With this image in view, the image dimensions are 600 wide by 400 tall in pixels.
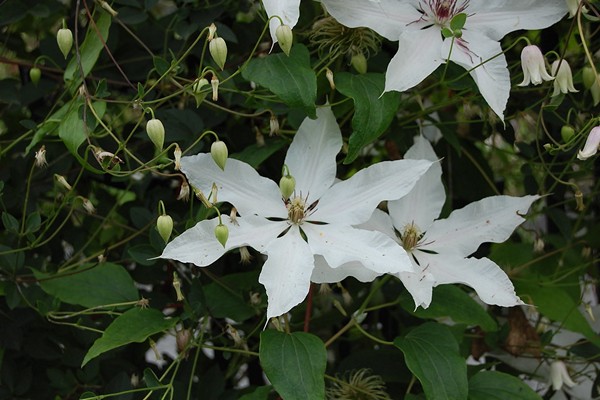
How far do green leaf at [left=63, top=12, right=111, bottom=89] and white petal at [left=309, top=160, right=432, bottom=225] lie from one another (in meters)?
0.27

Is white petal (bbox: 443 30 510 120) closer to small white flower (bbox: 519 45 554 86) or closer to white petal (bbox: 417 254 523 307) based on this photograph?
small white flower (bbox: 519 45 554 86)

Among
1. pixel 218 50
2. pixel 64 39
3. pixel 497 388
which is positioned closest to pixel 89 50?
pixel 64 39

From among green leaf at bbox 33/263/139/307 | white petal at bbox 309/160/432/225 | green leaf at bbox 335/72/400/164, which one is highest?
green leaf at bbox 335/72/400/164

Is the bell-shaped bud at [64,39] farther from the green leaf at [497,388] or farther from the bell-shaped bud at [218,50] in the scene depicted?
the green leaf at [497,388]

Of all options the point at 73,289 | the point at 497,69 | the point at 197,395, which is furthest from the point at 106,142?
the point at 497,69

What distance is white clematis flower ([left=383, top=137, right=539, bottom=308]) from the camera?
0.95m

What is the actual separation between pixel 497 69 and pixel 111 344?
0.44m

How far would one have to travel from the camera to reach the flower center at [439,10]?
928 millimetres

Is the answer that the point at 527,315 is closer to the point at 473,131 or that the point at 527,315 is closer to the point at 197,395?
the point at 473,131

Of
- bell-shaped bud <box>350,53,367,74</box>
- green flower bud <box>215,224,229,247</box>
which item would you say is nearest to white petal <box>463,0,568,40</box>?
bell-shaped bud <box>350,53,367,74</box>

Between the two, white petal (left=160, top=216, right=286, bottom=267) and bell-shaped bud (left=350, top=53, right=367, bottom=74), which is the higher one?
bell-shaped bud (left=350, top=53, right=367, bottom=74)

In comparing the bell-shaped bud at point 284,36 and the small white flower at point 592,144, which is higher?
the bell-shaped bud at point 284,36

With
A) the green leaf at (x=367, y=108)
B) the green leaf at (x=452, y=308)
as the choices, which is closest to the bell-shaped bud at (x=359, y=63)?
the green leaf at (x=367, y=108)

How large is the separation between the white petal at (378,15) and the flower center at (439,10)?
0.01 meters
